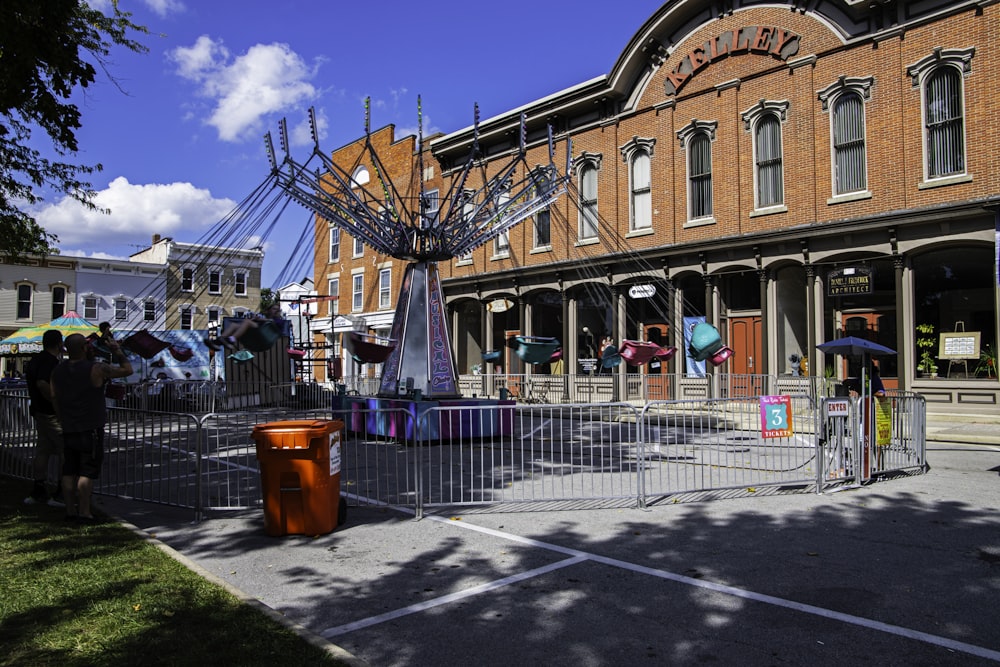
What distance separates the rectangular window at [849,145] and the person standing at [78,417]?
1892 centimetres

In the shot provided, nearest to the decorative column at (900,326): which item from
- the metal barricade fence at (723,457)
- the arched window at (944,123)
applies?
the arched window at (944,123)

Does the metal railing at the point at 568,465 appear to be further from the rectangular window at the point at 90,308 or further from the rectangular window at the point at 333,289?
the rectangular window at the point at 90,308

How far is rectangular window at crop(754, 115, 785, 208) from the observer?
67.8 ft

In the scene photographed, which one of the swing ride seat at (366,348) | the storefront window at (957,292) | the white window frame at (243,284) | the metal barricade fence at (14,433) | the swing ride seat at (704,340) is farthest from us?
the white window frame at (243,284)

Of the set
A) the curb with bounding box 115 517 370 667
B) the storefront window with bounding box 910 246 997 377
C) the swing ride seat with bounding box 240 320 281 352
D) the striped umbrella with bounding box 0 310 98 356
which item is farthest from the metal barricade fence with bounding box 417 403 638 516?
the striped umbrella with bounding box 0 310 98 356

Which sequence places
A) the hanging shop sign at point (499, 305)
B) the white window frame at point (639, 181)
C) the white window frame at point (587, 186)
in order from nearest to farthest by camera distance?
1. the white window frame at point (639, 181)
2. the white window frame at point (587, 186)
3. the hanging shop sign at point (499, 305)

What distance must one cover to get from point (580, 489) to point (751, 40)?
17859 mm

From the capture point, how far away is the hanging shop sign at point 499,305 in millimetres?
28828

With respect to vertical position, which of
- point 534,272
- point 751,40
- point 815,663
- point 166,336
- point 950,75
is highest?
point 751,40

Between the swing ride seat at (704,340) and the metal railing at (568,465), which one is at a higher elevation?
the swing ride seat at (704,340)

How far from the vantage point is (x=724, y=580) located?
17.6 feet

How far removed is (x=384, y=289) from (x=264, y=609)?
32.6 meters

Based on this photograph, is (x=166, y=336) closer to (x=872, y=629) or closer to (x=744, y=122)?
(x=744, y=122)

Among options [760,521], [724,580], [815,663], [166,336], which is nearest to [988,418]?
[760,521]
